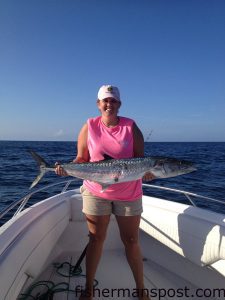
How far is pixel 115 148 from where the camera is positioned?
2.87 meters

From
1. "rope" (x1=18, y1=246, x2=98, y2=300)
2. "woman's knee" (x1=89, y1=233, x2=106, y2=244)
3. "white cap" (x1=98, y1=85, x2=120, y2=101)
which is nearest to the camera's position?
"white cap" (x1=98, y1=85, x2=120, y2=101)

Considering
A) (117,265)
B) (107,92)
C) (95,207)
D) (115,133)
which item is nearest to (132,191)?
(95,207)

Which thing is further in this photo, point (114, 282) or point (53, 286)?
point (114, 282)

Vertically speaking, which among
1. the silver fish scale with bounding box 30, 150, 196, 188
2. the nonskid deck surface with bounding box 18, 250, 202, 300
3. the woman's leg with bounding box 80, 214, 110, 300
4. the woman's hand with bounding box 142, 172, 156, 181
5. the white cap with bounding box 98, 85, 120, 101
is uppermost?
the white cap with bounding box 98, 85, 120, 101

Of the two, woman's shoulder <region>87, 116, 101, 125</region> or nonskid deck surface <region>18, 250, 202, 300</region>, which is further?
nonskid deck surface <region>18, 250, 202, 300</region>

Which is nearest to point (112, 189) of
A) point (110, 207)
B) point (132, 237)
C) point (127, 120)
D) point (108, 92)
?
point (110, 207)

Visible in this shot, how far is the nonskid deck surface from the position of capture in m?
3.32

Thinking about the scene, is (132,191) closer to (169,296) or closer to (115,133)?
(115,133)

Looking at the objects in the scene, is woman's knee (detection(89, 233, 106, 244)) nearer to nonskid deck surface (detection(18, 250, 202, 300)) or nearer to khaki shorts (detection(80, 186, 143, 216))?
khaki shorts (detection(80, 186, 143, 216))

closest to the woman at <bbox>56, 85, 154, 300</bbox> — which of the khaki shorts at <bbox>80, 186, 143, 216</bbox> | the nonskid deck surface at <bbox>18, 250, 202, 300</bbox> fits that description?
the khaki shorts at <bbox>80, 186, 143, 216</bbox>

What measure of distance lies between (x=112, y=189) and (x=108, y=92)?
0.94 meters

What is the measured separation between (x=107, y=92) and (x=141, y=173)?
0.86 meters

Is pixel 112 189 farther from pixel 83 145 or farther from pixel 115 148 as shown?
pixel 83 145

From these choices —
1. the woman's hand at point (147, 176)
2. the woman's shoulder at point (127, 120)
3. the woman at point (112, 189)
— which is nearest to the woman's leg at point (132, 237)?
the woman at point (112, 189)
